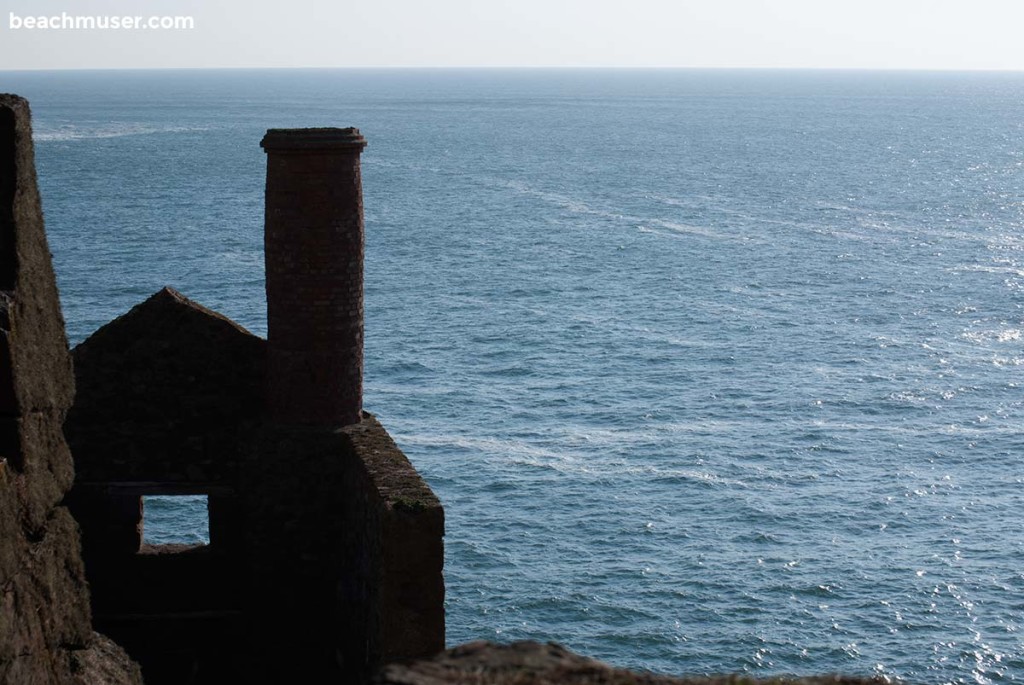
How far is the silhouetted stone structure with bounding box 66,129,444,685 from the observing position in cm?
1559

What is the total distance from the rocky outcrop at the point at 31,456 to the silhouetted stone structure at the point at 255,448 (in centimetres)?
505

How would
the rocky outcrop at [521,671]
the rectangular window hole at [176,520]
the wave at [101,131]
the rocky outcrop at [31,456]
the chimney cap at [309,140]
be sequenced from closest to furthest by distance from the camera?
the rocky outcrop at [521,671]
the rocky outcrop at [31,456]
the chimney cap at [309,140]
the rectangular window hole at [176,520]
the wave at [101,131]

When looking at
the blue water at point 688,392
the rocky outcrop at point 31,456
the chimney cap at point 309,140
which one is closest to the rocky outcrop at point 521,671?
the rocky outcrop at point 31,456

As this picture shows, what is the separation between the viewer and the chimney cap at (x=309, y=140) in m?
15.5

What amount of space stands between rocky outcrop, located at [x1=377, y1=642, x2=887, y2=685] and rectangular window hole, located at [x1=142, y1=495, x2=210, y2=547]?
1406 inches

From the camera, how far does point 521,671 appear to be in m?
3.95

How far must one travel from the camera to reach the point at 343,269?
15.7 meters

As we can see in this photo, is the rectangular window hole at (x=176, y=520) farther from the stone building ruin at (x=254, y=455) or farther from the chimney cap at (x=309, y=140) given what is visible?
the chimney cap at (x=309, y=140)

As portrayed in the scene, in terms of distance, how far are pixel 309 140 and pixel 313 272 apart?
1.44 metres

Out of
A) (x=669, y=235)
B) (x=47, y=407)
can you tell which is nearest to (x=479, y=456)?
(x=47, y=407)

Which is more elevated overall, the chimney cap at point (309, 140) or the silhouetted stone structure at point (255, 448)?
the chimney cap at point (309, 140)

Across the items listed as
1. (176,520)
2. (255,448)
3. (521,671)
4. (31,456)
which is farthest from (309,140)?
(176,520)

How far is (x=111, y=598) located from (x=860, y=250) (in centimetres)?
8151

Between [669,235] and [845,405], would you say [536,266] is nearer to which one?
[669,235]
